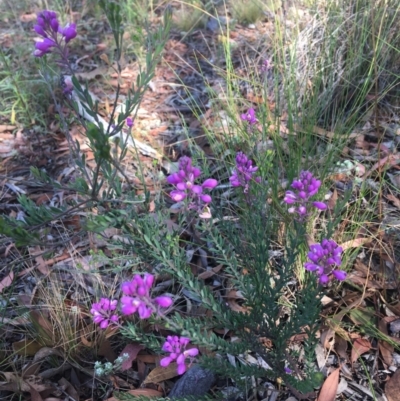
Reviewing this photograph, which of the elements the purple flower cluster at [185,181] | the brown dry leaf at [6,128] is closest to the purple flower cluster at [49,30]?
the purple flower cluster at [185,181]

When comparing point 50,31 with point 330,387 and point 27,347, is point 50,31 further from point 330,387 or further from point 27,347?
point 330,387

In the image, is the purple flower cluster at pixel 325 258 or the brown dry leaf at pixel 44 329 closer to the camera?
the purple flower cluster at pixel 325 258

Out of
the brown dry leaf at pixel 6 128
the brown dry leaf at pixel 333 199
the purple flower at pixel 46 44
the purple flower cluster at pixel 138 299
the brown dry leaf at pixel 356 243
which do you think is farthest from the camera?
the brown dry leaf at pixel 6 128

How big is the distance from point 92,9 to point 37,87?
1.61 metres

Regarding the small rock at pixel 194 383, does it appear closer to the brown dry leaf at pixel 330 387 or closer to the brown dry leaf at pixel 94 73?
the brown dry leaf at pixel 330 387

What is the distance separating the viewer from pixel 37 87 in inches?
130

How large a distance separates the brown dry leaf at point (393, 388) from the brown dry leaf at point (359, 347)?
139mm

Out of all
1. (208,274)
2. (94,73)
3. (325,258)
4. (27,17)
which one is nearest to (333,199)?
(208,274)

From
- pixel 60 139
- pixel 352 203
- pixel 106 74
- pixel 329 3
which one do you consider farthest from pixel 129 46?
pixel 352 203

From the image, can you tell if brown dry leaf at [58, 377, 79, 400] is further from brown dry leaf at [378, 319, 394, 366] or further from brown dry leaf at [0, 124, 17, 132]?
brown dry leaf at [0, 124, 17, 132]

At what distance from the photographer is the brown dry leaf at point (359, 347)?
1742 millimetres

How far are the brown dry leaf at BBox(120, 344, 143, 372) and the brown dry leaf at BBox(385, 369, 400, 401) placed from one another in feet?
3.23

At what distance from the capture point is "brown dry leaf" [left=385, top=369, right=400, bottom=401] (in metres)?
1.60

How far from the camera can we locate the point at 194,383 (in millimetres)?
1653
